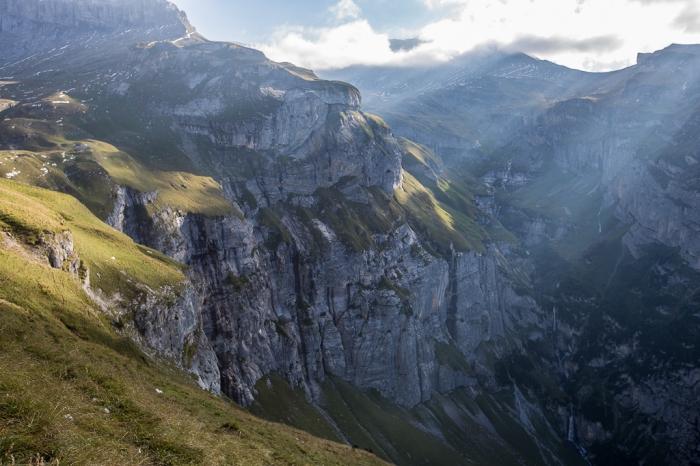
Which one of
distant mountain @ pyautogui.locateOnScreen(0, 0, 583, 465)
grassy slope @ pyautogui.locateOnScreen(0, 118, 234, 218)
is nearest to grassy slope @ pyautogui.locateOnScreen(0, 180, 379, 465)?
distant mountain @ pyautogui.locateOnScreen(0, 0, 583, 465)

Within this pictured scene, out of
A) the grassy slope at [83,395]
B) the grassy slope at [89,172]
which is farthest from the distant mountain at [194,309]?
the grassy slope at [89,172]

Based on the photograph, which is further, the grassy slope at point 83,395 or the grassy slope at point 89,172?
the grassy slope at point 89,172

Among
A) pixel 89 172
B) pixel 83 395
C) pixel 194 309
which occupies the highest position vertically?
pixel 89 172

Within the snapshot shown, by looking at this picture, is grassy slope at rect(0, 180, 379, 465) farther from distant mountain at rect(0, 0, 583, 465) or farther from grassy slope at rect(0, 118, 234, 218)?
grassy slope at rect(0, 118, 234, 218)

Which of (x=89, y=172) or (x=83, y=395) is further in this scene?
(x=89, y=172)

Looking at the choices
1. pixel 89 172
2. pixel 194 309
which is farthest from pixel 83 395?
pixel 89 172

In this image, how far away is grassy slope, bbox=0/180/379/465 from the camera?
30.8 meters

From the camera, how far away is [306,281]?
188625 millimetres

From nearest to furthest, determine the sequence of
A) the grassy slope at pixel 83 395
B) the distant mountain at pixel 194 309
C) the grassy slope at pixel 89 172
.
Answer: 1. the grassy slope at pixel 83 395
2. the distant mountain at pixel 194 309
3. the grassy slope at pixel 89 172

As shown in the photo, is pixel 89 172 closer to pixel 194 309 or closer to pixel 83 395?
pixel 194 309

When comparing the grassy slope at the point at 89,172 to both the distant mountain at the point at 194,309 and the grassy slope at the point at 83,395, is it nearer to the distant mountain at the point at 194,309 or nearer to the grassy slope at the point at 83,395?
the distant mountain at the point at 194,309

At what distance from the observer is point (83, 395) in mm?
38531

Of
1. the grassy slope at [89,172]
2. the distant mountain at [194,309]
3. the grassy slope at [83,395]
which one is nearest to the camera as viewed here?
the grassy slope at [83,395]

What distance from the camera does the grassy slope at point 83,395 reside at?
3075cm
